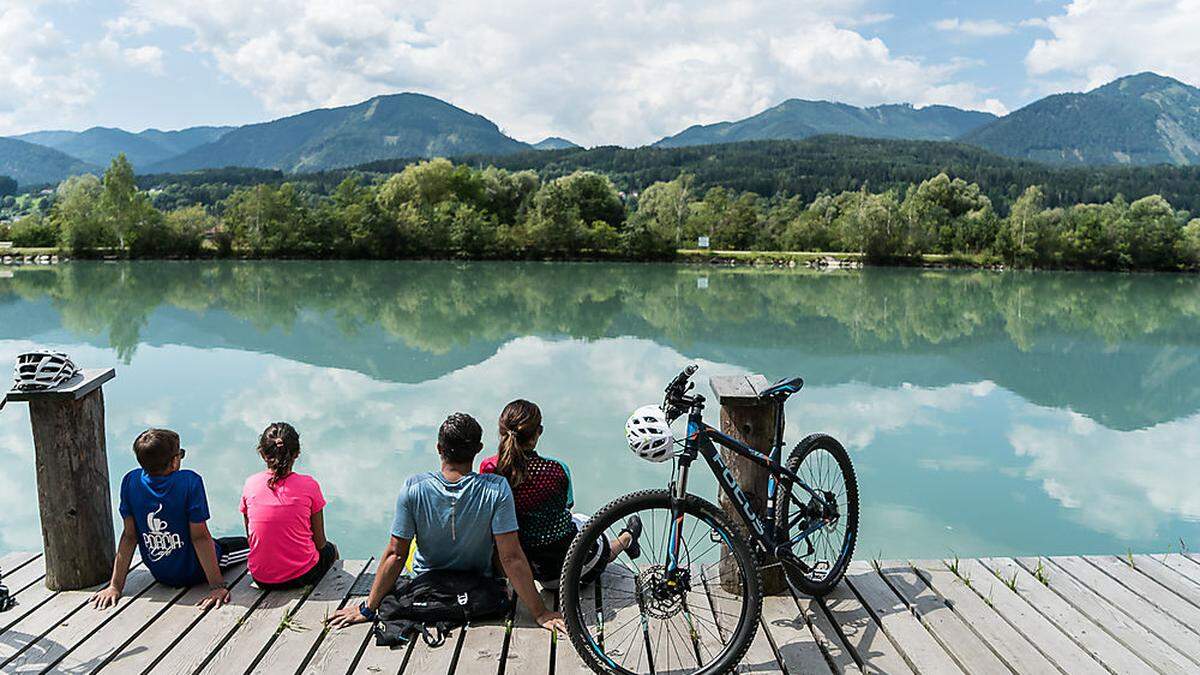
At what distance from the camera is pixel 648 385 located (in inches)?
521

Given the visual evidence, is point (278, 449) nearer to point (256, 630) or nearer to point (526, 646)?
point (256, 630)

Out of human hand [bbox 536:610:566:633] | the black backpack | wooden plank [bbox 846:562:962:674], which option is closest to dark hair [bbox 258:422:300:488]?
the black backpack

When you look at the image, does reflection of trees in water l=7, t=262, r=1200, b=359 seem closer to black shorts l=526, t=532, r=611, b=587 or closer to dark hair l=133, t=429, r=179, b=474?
dark hair l=133, t=429, r=179, b=474

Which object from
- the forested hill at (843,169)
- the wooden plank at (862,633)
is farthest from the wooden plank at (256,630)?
the forested hill at (843,169)

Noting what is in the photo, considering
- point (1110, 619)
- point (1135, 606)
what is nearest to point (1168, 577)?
point (1135, 606)

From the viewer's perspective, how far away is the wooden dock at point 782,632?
3.29 m

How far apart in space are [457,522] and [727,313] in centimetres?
2259

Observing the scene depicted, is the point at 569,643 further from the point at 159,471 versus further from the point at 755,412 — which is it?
the point at 159,471

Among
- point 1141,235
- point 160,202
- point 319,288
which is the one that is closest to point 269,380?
point 319,288

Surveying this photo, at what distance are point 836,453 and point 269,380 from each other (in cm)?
1143

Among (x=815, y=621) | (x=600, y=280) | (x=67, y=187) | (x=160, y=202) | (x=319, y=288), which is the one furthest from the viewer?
(x=160, y=202)

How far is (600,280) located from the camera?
38.0 meters

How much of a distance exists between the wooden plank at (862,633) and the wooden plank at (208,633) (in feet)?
8.57

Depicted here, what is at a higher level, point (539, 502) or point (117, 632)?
point (539, 502)
